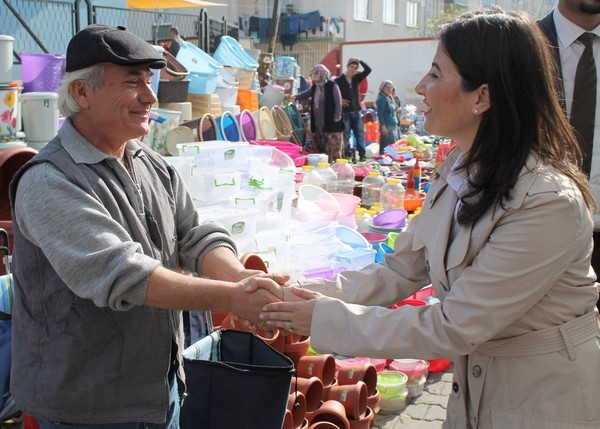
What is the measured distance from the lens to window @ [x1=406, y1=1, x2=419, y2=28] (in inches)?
1775

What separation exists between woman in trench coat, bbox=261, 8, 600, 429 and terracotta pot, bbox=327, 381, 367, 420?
5.85 ft

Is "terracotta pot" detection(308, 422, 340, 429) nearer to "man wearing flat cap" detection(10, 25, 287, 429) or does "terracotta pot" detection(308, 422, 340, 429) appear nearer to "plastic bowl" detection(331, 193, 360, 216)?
"man wearing flat cap" detection(10, 25, 287, 429)

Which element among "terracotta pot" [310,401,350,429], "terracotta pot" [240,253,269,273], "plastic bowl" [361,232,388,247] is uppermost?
"terracotta pot" [240,253,269,273]

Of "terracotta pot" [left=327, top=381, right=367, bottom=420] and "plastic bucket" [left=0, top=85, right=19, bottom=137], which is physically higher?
"plastic bucket" [left=0, top=85, right=19, bottom=137]

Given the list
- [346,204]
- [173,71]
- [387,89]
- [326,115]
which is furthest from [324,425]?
[387,89]

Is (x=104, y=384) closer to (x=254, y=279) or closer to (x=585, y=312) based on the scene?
(x=254, y=279)

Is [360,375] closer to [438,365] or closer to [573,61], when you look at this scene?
[438,365]

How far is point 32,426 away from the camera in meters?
2.42

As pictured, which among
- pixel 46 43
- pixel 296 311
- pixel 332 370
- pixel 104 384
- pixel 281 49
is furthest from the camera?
pixel 281 49

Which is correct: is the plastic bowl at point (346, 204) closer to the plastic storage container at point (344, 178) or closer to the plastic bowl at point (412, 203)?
the plastic bowl at point (412, 203)

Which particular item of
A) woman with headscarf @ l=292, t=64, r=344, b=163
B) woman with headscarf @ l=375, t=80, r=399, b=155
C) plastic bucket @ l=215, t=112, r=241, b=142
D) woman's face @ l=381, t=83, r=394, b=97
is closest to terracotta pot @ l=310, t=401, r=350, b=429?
plastic bucket @ l=215, t=112, r=241, b=142

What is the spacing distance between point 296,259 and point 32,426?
2926mm

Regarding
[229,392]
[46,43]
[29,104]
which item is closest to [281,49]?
[46,43]

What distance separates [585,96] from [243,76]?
9.49m
